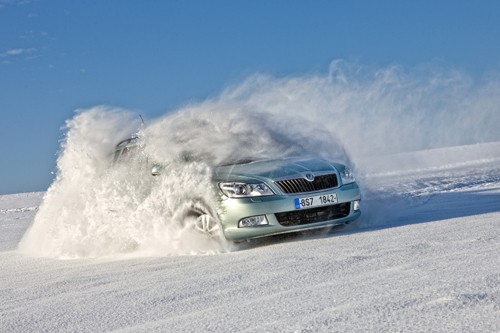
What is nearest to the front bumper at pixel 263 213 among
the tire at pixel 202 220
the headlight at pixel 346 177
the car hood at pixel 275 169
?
the tire at pixel 202 220

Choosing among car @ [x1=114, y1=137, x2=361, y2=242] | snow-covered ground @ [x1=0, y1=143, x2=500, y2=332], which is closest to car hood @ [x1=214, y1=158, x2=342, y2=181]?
car @ [x1=114, y1=137, x2=361, y2=242]

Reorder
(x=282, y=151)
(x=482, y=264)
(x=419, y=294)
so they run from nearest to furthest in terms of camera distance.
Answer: (x=419, y=294) → (x=482, y=264) → (x=282, y=151)

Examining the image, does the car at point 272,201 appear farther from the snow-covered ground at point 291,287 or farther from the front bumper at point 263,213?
the snow-covered ground at point 291,287

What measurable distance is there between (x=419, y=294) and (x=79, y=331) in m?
1.93

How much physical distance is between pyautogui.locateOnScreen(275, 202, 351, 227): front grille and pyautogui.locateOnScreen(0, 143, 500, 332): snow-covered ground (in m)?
0.21

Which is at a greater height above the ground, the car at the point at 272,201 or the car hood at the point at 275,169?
the car hood at the point at 275,169

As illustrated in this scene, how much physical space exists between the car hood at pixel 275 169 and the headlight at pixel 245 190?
95 millimetres

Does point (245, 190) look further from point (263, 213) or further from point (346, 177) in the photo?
point (346, 177)

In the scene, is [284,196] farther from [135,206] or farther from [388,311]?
[388,311]

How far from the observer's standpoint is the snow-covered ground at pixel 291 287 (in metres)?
3.36

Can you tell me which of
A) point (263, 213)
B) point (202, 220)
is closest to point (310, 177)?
point (263, 213)

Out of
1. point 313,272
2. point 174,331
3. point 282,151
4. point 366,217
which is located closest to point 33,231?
point 282,151

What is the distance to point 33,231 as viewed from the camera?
9867 mm

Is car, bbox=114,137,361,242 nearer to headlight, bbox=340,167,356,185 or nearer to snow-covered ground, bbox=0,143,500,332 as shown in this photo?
headlight, bbox=340,167,356,185
